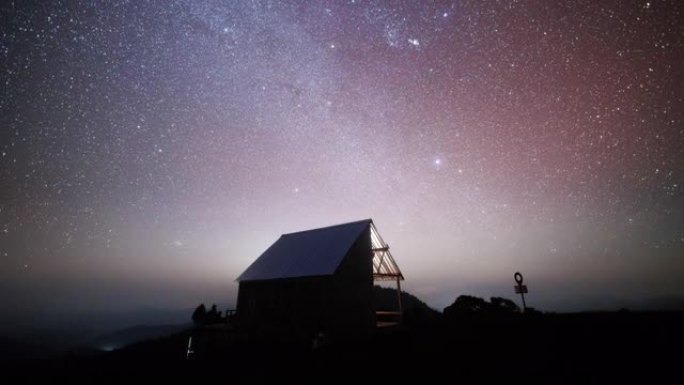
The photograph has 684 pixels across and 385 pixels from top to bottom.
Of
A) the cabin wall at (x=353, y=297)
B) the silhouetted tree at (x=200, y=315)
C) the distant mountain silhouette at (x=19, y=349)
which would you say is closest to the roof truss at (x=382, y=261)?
the cabin wall at (x=353, y=297)

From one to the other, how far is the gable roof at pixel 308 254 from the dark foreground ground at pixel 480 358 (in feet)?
15.1

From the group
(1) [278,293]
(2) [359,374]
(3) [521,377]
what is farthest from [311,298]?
(3) [521,377]

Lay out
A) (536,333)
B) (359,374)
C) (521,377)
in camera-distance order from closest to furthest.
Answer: (521,377), (359,374), (536,333)

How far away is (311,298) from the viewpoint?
1766 cm

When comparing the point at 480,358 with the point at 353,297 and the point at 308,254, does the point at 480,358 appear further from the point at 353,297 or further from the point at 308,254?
the point at 308,254

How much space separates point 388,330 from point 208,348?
39.6 feet

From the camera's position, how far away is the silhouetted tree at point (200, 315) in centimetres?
2607

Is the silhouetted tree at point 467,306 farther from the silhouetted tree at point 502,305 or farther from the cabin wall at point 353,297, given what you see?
the cabin wall at point 353,297

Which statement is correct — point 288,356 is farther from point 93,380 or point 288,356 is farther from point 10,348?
point 10,348

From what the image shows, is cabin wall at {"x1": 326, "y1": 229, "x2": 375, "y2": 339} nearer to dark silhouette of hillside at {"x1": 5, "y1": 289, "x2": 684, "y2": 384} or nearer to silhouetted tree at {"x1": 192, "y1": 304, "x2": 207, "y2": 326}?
dark silhouette of hillside at {"x1": 5, "y1": 289, "x2": 684, "y2": 384}

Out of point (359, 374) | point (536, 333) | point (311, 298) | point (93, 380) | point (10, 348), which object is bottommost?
point (10, 348)

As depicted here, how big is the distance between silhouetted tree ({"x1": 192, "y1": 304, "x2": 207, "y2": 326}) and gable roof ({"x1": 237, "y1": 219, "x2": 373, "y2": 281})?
25.6ft

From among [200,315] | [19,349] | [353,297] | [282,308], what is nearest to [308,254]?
[282,308]

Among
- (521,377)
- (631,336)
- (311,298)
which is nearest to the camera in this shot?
(521,377)
